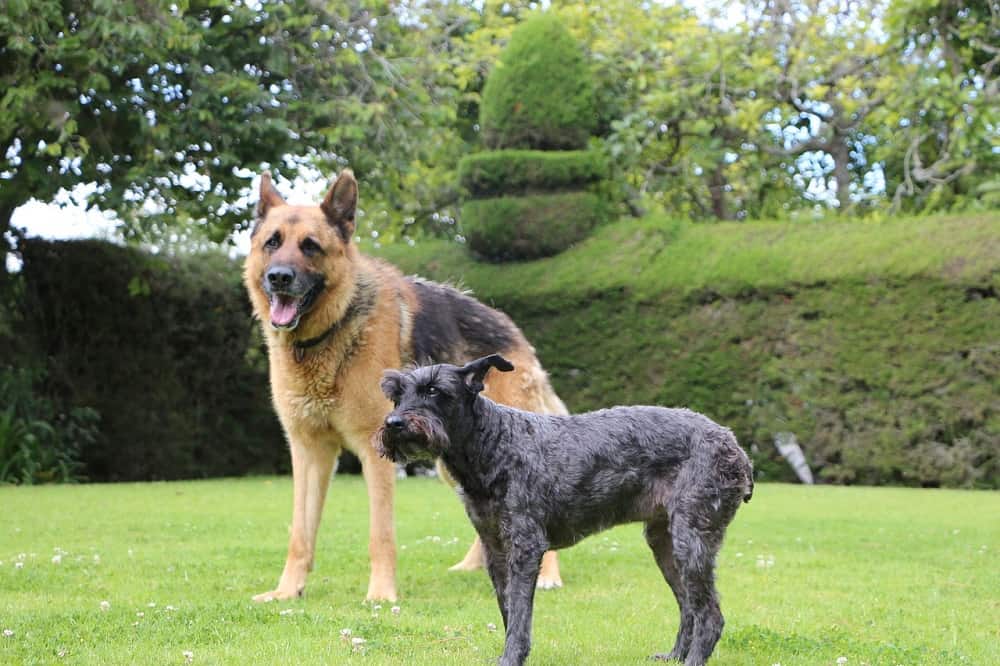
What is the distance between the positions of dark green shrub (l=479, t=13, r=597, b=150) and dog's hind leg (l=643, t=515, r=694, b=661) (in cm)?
1405

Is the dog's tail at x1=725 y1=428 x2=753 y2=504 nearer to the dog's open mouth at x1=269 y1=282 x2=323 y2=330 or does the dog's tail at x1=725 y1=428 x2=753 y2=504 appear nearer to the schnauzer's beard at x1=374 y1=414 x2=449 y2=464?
the schnauzer's beard at x1=374 y1=414 x2=449 y2=464

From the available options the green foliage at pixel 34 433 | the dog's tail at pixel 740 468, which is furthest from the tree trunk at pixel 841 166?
the dog's tail at pixel 740 468

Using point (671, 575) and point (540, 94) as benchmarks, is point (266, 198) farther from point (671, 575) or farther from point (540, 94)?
point (540, 94)

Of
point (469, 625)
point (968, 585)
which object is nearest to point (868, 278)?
point (968, 585)

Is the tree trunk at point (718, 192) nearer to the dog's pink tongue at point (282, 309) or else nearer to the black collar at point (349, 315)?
the black collar at point (349, 315)

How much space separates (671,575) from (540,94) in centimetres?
1445

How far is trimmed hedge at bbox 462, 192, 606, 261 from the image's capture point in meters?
19.3

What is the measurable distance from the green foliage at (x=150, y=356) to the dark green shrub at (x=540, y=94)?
17.5 feet

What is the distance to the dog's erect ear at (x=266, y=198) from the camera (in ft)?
27.2

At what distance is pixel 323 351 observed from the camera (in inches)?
322

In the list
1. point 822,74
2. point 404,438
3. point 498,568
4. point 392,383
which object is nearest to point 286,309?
point 392,383

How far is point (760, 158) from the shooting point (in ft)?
83.5

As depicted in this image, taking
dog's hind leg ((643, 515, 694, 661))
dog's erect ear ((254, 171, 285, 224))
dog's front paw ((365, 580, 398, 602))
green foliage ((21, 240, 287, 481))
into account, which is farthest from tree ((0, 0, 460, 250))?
dog's hind leg ((643, 515, 694, 661))

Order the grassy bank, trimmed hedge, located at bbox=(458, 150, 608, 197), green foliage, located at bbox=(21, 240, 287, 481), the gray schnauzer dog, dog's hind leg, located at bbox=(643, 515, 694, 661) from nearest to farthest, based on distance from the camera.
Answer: the gray schnauzer dog < dog's hind leg, located at bbox=(643, 515, 694, 661) < the grassy bank < green foliage, located at bbox=(21, 240, 287, 481) < trimmed hedge, located at bbox=(458, 150, 608, 197)
